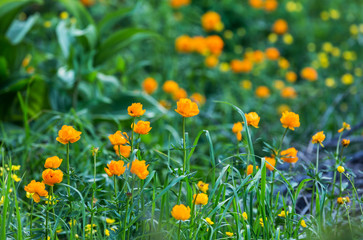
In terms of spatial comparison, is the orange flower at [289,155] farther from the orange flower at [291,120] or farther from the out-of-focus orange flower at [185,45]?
the out-of-focus orange flower at [185,45]

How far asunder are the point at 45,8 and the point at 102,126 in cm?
217

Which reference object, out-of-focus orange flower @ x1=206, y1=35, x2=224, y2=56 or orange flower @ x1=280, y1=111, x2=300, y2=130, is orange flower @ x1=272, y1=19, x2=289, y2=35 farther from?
orange flower @ x1=280, y1=111, x2=300, y2=130

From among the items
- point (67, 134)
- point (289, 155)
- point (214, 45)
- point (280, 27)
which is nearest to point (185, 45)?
point (214, 45)

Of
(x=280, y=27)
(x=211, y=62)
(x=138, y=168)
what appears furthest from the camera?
(x=280, y=27)

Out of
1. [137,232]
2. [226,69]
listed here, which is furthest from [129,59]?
[137,232]

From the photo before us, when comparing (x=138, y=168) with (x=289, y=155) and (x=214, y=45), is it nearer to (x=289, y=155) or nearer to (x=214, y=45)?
(x=289, y=155)

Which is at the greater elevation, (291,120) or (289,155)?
(291,120)

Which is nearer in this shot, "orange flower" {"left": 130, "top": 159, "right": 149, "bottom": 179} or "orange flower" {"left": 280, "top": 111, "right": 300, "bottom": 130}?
"orange flower" {"left": 130, "top": 159, "right": 149, "bottom": 179}

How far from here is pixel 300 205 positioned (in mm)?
1993

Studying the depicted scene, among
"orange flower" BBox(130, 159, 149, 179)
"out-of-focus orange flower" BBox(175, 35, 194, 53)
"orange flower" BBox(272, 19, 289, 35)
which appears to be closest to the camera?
"orange flower" BBox(130, 159, 149, 179)

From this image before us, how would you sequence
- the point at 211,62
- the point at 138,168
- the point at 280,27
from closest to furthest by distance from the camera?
the point at 138,168 → the point at 211,62 → the point at 280,27

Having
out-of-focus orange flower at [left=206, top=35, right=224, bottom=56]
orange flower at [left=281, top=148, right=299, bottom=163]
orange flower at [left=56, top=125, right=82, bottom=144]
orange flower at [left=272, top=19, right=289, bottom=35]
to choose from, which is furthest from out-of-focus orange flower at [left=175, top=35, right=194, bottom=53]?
orange flower at [left=56, top=125, right=82, bottom=144]

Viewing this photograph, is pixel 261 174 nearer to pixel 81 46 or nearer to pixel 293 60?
pixel 81 46

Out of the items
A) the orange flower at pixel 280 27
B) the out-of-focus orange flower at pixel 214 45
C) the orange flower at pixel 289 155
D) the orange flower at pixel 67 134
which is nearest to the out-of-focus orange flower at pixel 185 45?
the out-of-focus orange flower at pixel 214 45
